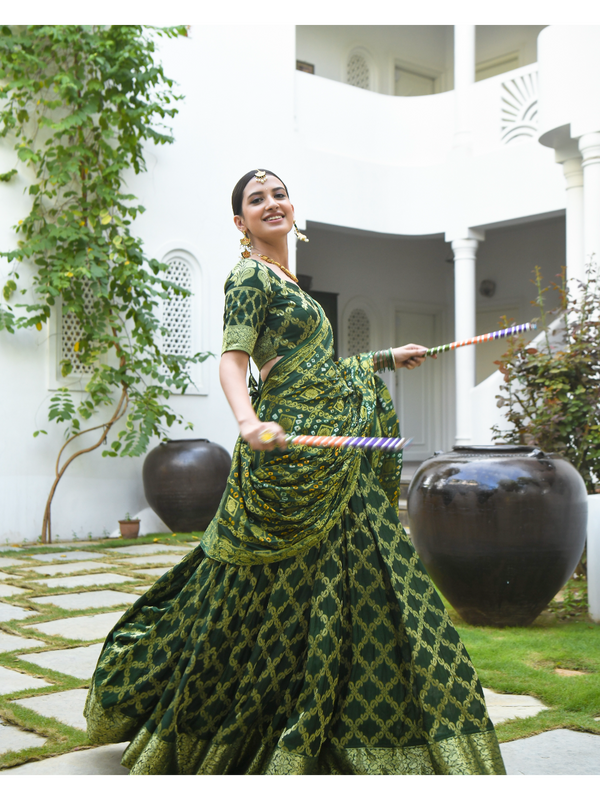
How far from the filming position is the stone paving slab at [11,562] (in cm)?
565

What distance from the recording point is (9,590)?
4.77m

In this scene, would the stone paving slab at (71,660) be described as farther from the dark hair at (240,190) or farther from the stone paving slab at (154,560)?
the stone paving slab at (154,560)

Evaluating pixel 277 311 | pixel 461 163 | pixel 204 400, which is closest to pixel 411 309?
pixel 461 163

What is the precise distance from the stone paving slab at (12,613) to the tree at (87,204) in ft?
7.94

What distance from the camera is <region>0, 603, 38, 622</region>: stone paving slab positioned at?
13.3 ft

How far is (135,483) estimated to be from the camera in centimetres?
742

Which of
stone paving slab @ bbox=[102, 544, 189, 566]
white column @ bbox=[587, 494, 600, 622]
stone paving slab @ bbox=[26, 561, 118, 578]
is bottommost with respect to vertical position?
stone paving slab @ bbox=[102, 544, 189, 566]

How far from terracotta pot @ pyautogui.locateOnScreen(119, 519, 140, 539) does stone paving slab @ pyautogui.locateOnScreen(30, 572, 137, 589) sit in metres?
1.75

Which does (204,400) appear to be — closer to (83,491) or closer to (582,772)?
(83,491)

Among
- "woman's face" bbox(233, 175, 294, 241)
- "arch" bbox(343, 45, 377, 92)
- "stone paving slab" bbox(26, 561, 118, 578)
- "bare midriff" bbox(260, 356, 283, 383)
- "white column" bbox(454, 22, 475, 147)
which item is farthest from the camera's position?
"arch" bbox(343, 45, 377, 92)

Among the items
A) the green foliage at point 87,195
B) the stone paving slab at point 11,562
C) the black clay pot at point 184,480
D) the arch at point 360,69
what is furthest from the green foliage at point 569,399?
the arch at point 360,69

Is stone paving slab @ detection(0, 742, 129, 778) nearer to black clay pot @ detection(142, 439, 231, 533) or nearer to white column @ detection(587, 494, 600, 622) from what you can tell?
white column @ detection(587, 494, 600, 622)

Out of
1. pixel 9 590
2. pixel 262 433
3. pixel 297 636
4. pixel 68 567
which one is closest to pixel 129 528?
pixel 68 567

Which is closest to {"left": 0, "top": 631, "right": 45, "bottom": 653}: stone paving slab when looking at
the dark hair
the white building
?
the dark hair
